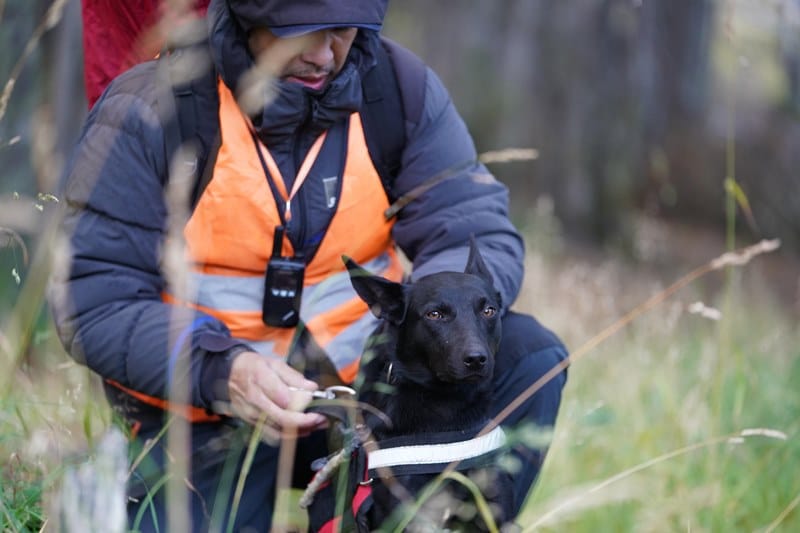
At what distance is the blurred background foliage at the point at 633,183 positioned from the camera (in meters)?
3.98

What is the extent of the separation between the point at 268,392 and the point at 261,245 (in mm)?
504

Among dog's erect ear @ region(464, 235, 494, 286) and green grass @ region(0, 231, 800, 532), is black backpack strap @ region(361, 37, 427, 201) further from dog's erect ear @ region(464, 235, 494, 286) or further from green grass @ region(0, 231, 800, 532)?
green grass @ region(0, 231, 800, 532)

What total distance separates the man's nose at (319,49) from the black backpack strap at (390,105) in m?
0.24

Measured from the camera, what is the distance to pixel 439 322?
266cm

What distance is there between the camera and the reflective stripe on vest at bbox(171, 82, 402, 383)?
2.92m

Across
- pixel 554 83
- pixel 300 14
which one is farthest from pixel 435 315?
pixel 554 83

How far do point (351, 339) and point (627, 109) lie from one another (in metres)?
6.72

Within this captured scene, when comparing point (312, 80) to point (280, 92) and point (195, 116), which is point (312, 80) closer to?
point (280, 92)

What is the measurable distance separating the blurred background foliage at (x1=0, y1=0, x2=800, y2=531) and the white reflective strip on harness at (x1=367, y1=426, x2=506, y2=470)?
1.02 m

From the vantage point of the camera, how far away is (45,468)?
261 centimetres

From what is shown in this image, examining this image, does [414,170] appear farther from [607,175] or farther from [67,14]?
[607,175]

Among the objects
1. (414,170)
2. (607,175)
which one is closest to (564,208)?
(607,175)

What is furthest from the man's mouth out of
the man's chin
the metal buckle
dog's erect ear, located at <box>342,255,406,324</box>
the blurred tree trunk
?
the blurred tree trunk

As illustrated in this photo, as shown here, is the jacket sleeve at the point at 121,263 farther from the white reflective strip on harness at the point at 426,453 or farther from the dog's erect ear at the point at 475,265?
the dog's erect ear at the point at 475,265
